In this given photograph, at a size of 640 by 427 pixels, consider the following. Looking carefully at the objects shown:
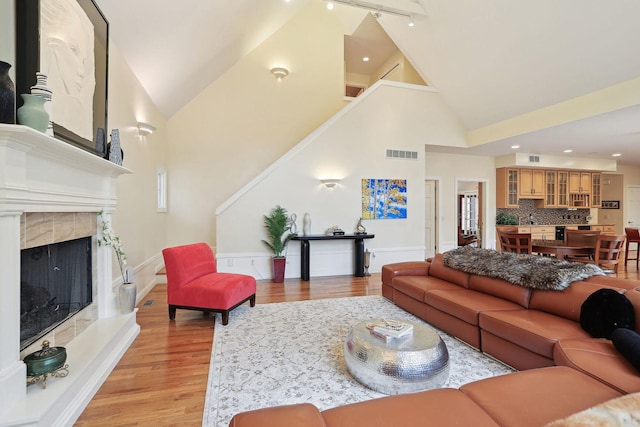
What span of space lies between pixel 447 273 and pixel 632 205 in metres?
10.2

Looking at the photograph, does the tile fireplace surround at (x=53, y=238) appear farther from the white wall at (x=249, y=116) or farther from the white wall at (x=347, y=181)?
the white wall at (x=249, y=116)

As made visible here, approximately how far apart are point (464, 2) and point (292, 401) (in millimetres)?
5922

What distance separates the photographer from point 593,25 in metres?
4.04

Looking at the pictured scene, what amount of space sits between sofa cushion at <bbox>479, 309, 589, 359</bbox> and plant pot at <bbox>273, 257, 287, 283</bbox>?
3547 millimetres

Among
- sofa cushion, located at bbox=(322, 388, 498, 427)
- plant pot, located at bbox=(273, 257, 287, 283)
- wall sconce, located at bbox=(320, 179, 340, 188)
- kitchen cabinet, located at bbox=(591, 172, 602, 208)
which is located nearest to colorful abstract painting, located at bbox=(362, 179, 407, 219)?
wall sconce, located at bbox=(320, 179, 340, 188)

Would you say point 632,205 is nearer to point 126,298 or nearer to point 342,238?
point 342,238

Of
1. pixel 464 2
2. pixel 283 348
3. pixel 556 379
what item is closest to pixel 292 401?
pixel 283 348

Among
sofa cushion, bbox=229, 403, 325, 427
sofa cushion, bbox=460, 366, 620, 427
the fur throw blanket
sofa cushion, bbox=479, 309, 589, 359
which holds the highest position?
the fur throw blanket

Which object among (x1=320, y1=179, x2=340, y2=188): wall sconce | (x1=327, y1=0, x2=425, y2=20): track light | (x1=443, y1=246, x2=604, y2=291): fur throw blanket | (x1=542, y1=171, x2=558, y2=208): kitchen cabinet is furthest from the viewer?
(x1=542, y1=171, x2=558, y2=208): kitchen cabinet

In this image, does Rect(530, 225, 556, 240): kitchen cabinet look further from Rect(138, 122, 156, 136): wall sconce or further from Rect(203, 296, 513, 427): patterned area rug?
Rect(138, 122, 156, 136): wall sconce

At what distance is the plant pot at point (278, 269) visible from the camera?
5.60 metres

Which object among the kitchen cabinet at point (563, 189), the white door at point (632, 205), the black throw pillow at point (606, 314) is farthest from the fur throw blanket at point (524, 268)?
the white door at point (632, 205)

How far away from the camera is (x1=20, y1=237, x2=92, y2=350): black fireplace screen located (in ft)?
6.85

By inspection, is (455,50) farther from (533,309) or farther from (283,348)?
(283,348)
